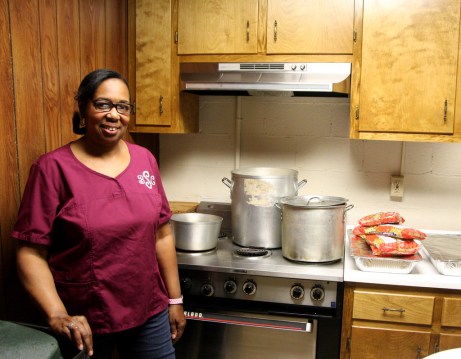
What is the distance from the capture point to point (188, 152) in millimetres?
2646

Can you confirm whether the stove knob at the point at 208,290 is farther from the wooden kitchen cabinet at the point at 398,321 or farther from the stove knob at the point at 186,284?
the wooden kitchen cabinet at the point at 398,321

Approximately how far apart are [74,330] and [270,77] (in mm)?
1306

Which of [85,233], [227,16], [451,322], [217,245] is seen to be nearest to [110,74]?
[85,233]

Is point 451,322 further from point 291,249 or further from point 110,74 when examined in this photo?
point 110,74

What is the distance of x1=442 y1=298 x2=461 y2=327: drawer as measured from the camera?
178cm

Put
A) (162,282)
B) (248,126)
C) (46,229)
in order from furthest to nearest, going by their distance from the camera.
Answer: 1. (248,126)
2. (162,282)
3. (46,229)

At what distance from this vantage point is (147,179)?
5.10 feet

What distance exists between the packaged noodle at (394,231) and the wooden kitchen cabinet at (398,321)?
21cm

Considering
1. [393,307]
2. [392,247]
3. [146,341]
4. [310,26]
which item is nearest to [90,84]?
[146,341]

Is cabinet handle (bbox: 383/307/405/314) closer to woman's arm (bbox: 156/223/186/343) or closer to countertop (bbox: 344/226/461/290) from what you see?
countertop (bbox: 344/226/461/290)

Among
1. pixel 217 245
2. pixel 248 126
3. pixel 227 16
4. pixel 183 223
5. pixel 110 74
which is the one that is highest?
pixel 227 16

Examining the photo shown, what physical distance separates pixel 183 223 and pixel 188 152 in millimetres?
698

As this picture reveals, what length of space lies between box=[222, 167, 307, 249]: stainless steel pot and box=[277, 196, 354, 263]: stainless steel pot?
118 millimetres

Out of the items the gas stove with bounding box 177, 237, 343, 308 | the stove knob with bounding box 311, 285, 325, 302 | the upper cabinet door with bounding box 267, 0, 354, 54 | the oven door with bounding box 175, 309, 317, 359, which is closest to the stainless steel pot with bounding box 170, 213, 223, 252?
the gas stove with bounding box 177, 237, 343, 308
